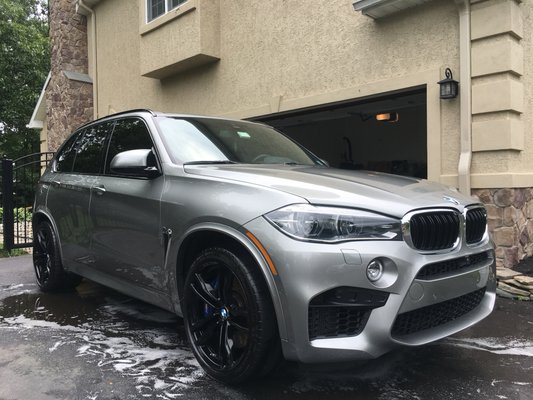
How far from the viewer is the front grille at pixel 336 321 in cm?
240

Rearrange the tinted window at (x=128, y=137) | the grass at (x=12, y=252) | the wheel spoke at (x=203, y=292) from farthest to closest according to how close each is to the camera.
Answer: the grass at (x=12, y=252) < the tinted window at (x=128, y=137) < the wheel spoke at (x=203, y=292)

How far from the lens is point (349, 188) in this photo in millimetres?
2717

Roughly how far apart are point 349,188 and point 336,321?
753mm

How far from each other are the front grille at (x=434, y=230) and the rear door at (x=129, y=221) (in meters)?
1.66

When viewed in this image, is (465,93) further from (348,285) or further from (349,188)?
(348,285)

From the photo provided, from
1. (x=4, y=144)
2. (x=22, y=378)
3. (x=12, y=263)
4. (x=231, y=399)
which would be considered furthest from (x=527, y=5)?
(x=4, y=144)

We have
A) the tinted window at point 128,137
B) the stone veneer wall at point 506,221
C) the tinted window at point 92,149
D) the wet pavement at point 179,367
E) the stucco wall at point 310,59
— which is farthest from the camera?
the stucco wall at point 310,59

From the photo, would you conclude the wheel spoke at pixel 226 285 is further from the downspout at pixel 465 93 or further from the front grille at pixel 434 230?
the downspout at pixel 465 93

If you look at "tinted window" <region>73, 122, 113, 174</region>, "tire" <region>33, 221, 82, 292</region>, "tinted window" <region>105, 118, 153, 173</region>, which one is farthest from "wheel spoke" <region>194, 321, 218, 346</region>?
"tire" <region>33, 221, 82, 292</region>

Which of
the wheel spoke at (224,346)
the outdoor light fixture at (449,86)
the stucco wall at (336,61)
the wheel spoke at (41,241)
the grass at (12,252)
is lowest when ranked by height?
the grass at (12,252)

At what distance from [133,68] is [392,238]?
10.8 m

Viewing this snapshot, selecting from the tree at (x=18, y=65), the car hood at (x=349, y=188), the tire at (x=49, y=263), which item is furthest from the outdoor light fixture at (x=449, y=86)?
the tree at (x=18, y=65)

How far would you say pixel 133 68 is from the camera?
39.1 ft

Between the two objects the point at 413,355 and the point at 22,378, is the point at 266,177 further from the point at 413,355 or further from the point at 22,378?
the point at 22,378
